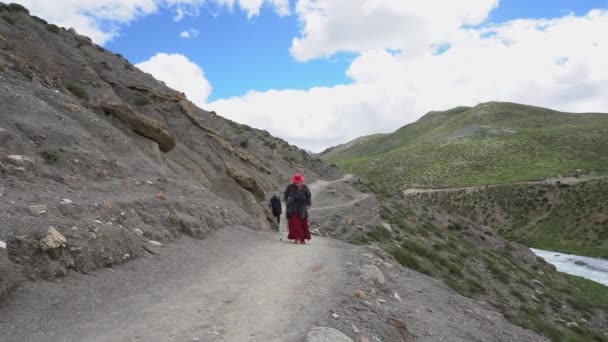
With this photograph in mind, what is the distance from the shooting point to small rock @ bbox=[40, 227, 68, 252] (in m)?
7.89

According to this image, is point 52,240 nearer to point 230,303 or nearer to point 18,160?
point 230,303

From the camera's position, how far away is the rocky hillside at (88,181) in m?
8.36

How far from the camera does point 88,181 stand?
1371cm

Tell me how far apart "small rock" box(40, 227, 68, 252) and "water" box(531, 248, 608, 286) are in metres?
39.6

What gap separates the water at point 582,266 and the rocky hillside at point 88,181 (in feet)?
105

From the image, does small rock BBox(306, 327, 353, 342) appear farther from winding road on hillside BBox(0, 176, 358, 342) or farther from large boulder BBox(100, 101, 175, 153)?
large boulder BBox(100, 101, 175, 153)

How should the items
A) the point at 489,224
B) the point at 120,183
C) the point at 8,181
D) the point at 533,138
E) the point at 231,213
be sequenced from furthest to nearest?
the point at 533,138, the point at 489,224, the point at 231,213, the point at 120,183, the point at 8,181

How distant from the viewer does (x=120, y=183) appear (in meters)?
14.7

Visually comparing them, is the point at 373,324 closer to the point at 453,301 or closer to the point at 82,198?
the point at 453,301

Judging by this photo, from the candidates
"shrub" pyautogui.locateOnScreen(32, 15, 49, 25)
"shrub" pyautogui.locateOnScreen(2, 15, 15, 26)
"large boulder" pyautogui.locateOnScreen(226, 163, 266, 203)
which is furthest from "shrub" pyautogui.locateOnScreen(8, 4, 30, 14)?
"large boulder" pyautogui.locateOnScreen(226, 163, 266, 203)

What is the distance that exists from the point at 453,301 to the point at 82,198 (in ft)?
36.5

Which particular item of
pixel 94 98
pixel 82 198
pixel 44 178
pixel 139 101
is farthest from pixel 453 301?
pixel 139 101

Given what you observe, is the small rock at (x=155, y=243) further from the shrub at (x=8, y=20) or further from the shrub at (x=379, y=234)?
the shrub at (x=8, y=20)

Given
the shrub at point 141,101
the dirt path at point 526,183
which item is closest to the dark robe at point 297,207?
the shrub at point 141,101
